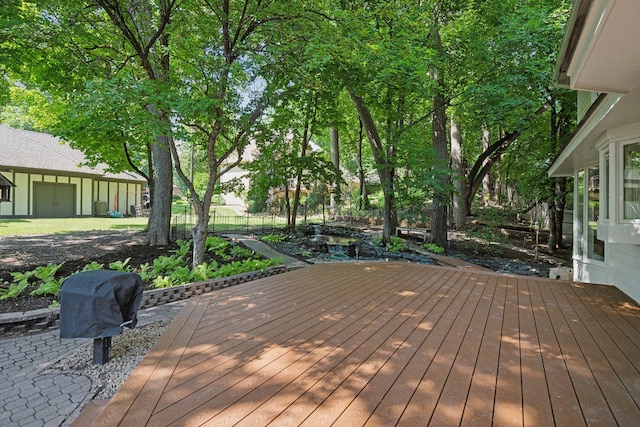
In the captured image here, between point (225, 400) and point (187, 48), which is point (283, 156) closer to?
point (187, 48)

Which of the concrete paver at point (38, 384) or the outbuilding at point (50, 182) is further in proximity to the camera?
the outbuilding at point (50, 182)

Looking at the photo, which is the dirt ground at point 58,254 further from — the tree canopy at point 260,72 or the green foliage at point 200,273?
the green foliage at point 200,273

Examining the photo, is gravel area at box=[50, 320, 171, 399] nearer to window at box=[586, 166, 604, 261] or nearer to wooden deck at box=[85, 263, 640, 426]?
wooden deck at box=[85, 263, 640, 426]

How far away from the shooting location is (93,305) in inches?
102

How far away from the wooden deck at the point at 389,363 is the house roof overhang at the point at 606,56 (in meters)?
2.09

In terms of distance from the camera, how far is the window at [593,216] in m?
5.37

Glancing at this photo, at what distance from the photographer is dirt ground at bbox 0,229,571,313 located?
5.46m

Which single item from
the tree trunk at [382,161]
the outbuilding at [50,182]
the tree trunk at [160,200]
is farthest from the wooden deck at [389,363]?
the outbuilding at [50,182]

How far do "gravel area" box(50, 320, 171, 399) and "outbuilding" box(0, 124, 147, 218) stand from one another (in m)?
13.3

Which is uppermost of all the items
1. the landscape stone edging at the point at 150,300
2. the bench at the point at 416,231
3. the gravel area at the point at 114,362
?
the bench at the point at 416,231

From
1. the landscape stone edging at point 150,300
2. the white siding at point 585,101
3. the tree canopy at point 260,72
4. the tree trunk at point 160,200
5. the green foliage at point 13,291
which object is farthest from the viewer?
the tree trunk at point 160,200

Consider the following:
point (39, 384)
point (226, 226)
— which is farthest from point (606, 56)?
point (226, 226)

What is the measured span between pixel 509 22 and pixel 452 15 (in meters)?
1.86

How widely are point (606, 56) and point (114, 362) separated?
14.2 ft
